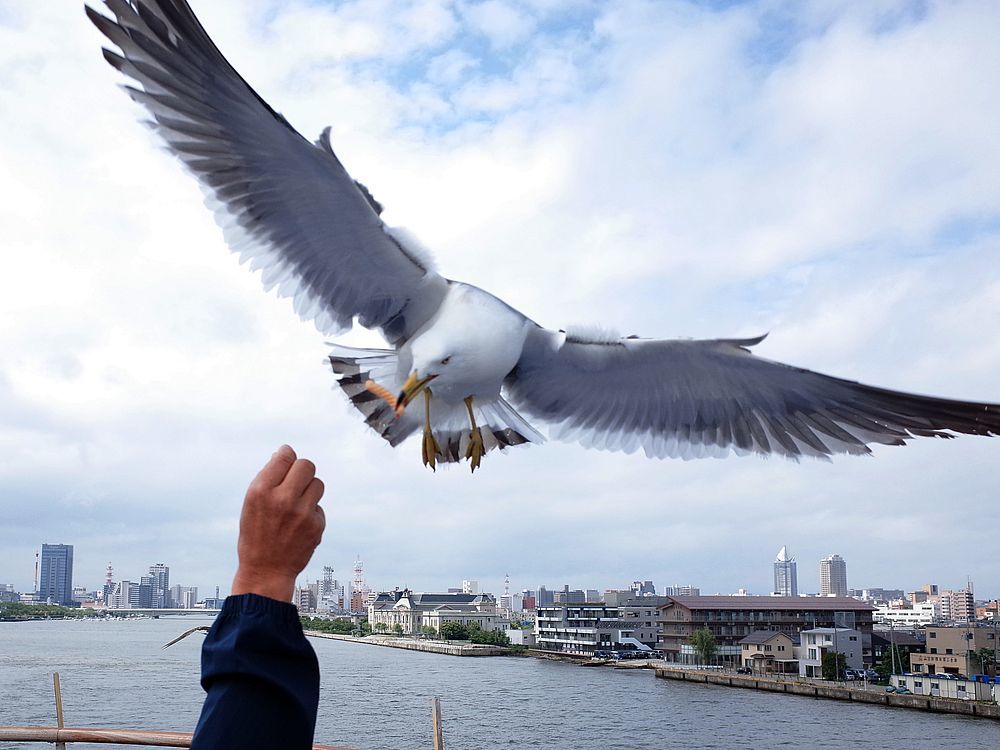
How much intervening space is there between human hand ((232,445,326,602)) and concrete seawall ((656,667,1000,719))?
2793 cm

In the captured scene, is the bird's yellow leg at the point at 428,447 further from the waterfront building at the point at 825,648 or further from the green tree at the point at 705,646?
the green tree at the point at 705,646

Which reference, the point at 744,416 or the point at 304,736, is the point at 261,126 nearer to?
the point at 744,416

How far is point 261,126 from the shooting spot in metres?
1.93

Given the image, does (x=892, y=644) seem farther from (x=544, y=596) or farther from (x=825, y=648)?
(x=544, y=596)

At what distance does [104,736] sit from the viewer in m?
3.35

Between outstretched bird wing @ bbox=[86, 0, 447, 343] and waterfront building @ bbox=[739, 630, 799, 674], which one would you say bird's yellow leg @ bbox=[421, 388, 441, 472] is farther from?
waterfront building @ bbox=[739, 630, 799, 674]

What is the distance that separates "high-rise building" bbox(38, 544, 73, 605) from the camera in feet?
330

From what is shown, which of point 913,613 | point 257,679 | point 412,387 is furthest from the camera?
point 913,613

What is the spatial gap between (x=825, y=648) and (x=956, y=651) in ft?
14.7

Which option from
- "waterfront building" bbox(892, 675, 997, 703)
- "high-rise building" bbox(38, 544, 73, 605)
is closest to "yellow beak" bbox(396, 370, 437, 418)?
"waterfront building" bbox(892, 675, 997, 703)

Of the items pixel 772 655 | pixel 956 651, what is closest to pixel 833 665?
pixel 772 655

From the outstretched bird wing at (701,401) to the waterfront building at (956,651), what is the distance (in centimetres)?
3016

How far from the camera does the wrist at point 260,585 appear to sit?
672mm

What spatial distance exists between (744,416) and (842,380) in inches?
13.8
